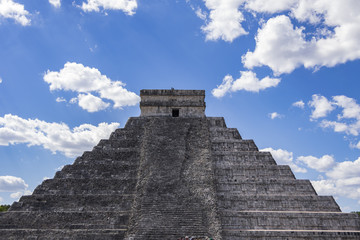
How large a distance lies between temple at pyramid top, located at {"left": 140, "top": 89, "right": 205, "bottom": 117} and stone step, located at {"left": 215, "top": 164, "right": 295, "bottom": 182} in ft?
15.7

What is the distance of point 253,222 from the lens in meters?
9.26

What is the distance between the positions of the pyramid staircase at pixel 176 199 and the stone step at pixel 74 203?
0.03m

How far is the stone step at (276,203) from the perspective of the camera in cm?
984

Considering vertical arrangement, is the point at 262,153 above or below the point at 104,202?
above

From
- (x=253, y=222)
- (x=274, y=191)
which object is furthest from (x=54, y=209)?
(x=274, y=191)

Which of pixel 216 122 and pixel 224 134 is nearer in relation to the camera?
pixel 224 134

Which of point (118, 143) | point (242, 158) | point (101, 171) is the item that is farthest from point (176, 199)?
point (118, 143)

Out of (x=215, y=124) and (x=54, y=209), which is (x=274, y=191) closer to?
(x=215, y=124)

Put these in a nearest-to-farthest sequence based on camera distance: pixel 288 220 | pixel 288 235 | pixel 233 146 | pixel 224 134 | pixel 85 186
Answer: pixel 288 235 → pixel 288 220 → pixel 85 186 → pixel 233 146 → pixel 224 134

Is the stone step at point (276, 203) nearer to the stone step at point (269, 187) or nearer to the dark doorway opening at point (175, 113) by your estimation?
the stone step at point (269, 187)

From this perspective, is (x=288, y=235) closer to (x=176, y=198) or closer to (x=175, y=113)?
(x=176, y=198)

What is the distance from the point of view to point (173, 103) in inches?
609

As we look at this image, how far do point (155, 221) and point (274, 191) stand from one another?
4.54 m

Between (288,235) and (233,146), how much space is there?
14.8 ft
